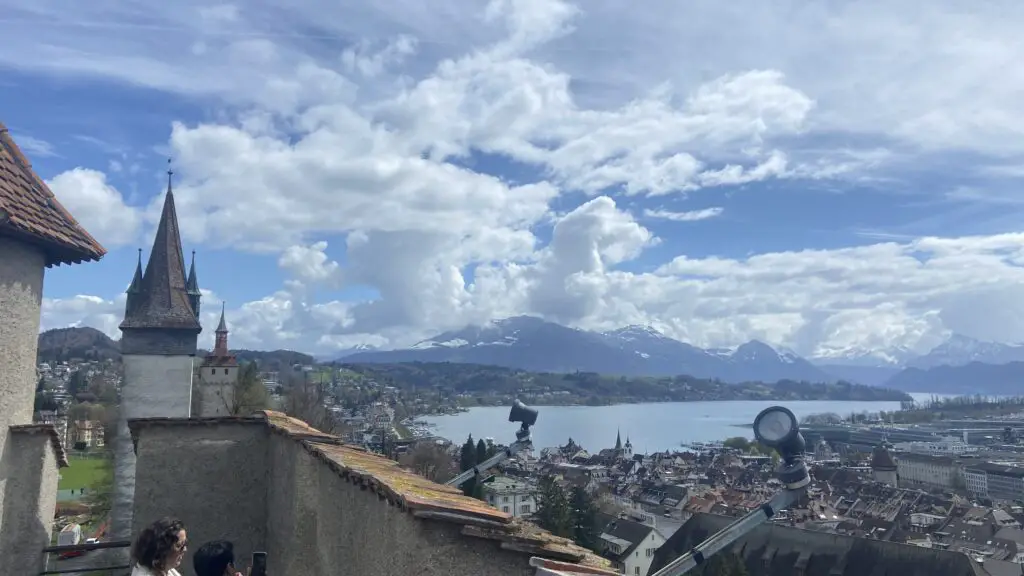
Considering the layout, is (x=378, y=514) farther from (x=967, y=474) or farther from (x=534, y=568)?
(x=967, y=474)

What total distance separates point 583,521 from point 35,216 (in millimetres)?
43306

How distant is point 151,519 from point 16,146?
3.76 m

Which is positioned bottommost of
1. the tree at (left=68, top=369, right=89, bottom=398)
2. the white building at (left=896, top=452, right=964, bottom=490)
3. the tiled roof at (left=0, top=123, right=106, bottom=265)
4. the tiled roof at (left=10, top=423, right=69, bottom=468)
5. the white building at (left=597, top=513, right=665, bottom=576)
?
the white building at (left=896, top=452, right=964, bottom=490)

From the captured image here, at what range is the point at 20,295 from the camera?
21.3 feet

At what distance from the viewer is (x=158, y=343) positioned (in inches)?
992

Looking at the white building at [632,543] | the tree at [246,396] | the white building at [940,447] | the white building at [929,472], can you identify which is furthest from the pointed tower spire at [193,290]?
the white building at [940,447]

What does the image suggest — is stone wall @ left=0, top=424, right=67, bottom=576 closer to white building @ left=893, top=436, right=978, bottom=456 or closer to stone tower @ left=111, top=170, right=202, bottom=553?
stone tower @ left=111, top=170, right=202, bottom=553

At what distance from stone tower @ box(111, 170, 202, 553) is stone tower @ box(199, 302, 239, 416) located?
15944mm

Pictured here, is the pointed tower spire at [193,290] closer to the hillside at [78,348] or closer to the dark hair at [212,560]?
the dark hair at [212,560]

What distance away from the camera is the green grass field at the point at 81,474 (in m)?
50.8

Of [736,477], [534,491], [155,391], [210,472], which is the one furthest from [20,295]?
[736,477]

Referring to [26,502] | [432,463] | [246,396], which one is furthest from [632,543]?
[26,502]

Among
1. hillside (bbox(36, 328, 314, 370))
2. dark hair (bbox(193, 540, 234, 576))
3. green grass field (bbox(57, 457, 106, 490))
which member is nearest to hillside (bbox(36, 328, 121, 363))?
hillside (bbox(36, 328, 314, 370))

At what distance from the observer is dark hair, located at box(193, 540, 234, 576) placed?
3711 millimetres
